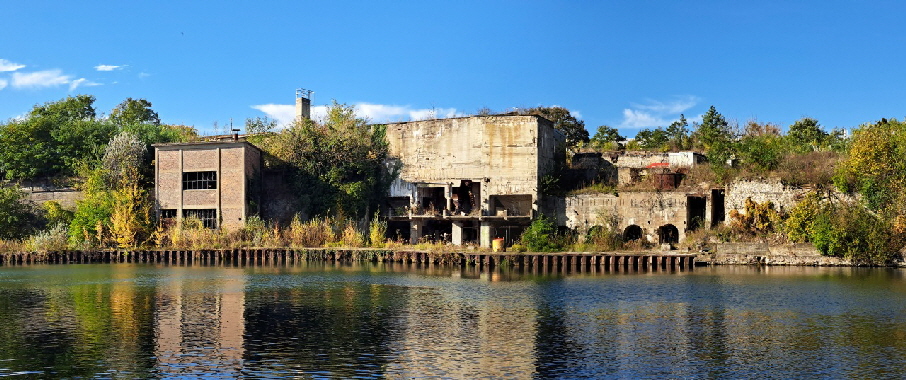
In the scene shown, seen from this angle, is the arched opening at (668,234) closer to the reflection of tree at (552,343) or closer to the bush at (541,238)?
the bush at (541,238)

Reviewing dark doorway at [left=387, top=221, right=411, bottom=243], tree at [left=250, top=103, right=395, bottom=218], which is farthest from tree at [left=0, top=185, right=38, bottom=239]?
dark doorway at [left=387, top=221, right=411, bottom=243]

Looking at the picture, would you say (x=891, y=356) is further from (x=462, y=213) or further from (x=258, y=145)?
(x=258, y=145)

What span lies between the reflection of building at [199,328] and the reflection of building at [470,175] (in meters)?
19.6

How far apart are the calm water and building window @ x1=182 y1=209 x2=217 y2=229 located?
15.5 metres

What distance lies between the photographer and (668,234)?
168 ft

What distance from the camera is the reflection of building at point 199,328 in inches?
773

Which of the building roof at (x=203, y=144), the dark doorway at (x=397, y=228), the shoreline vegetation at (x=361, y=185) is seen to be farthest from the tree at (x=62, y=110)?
the dark doorway at (x=397, y=228)

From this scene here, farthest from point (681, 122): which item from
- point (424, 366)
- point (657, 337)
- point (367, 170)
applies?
point (424, 366)

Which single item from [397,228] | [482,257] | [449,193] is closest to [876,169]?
[482,257]

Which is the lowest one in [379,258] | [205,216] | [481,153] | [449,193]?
[379,258]

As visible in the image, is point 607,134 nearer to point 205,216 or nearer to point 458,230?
point 458,230

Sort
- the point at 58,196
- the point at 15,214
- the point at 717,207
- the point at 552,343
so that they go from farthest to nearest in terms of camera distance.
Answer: the point at 58,196 < the point at 15,214 < the point at 717,207 < the point at 552,343

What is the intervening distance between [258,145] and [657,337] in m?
43.2

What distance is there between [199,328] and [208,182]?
32.4 metres
